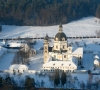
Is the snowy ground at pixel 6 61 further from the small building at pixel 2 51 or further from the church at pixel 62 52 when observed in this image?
the church at pixel 62 52

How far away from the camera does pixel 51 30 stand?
4272 cm

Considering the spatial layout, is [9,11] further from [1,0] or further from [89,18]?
[89,18]

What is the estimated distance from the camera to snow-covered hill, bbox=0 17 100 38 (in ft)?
133

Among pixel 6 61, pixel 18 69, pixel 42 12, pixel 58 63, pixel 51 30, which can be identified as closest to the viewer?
pixel 18 69

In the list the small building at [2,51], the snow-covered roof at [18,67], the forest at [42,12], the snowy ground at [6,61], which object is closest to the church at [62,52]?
the snow-covered roof at [18,67]

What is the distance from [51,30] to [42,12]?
5745 millimetres

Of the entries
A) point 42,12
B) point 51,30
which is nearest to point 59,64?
point 51,30

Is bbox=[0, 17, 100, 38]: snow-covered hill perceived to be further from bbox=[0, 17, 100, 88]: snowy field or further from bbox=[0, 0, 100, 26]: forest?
bbox=[0, 0, 100, 26]: forest

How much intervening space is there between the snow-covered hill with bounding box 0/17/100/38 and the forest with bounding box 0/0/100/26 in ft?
4.88

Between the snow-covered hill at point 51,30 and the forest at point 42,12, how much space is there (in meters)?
1.49

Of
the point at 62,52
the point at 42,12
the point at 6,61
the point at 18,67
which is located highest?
the point at 42,12

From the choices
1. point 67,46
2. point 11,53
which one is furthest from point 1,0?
point 67,46

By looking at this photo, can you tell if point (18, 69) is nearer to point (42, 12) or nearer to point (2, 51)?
point (2, 51)

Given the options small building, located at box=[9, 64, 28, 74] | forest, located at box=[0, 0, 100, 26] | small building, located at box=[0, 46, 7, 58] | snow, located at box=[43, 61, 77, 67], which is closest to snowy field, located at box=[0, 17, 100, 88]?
small building, located at box=[0, 46, 7, 58]
